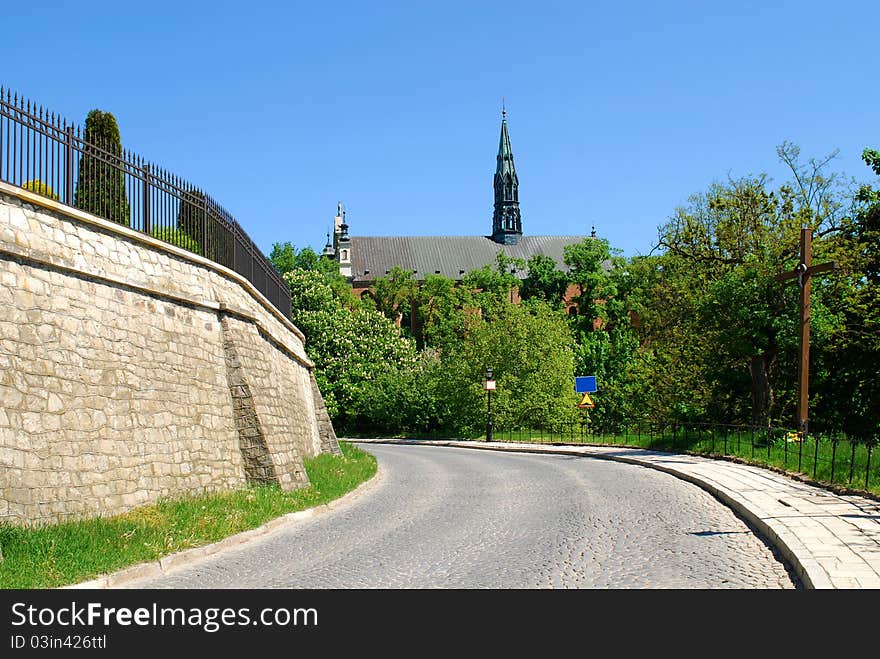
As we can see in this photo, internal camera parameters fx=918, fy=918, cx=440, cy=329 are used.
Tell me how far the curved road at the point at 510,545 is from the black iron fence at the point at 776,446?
7.69 feet

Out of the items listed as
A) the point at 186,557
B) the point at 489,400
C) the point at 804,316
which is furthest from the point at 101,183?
the point at 489,400

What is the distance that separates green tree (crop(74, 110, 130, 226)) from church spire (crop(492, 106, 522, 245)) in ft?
339

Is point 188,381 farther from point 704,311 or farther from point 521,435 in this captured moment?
point 521,435

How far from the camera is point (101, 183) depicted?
13.8m

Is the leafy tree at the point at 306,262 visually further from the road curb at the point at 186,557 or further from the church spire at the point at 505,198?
the road curb at the point at 186,557

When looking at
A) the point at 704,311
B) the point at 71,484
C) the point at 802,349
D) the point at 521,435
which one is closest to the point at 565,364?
the point at 521,435

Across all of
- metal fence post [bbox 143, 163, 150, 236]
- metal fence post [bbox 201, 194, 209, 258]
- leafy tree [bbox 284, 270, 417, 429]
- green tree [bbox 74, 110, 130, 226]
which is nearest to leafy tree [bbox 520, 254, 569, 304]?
leafy tree [bbox 284, 270, 417, 429]

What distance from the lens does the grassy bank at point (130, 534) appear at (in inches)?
346

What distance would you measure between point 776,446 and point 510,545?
46.7 ft

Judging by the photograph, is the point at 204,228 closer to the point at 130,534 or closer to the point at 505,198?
the point at 130,534

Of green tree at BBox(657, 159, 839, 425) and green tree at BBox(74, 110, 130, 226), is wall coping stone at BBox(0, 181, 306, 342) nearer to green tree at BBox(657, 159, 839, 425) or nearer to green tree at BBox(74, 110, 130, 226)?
green tree at BBox(74, 110, 130, 226)

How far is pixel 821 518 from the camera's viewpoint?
40.1ft

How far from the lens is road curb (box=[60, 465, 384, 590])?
346 inches

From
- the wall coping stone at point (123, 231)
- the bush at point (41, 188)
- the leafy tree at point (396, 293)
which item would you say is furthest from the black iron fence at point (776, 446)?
the leafy tree at point (396, 293)
